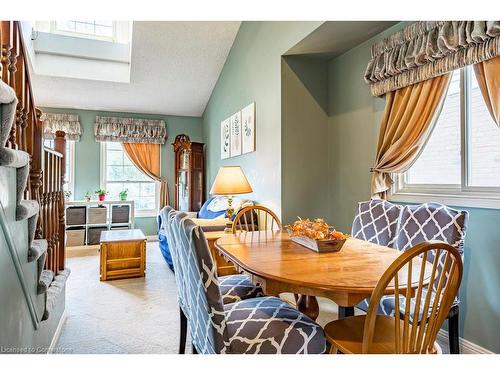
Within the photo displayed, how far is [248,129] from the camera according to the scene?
4.22 m

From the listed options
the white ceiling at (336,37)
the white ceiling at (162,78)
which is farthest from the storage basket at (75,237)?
the white ceiling at (336,37)

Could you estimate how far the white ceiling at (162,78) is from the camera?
177 inches

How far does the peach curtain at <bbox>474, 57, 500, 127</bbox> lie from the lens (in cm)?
190

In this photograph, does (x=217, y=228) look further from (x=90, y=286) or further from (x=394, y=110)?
(x=394, y=110)

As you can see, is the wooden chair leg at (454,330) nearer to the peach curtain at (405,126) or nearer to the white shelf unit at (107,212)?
the peach curtain at (405,126)

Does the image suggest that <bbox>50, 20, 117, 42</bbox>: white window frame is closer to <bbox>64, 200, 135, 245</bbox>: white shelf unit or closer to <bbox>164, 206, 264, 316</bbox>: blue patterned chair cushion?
<bbox>64, 200, 135, 245</bbox>: white shelf unit

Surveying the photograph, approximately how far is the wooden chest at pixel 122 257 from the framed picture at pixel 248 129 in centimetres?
173

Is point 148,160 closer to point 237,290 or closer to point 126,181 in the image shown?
point 126,181

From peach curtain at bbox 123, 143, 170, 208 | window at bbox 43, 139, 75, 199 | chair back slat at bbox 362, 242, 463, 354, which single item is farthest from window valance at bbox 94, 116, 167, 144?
chair back slat at bbox 362, 242, 463, 354

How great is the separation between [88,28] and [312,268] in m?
5.69

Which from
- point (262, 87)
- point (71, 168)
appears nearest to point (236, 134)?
point (262, 87)

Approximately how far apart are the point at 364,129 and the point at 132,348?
8.59 ft

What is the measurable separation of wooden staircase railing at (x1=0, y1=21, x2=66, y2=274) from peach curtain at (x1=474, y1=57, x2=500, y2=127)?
2.55 meters
